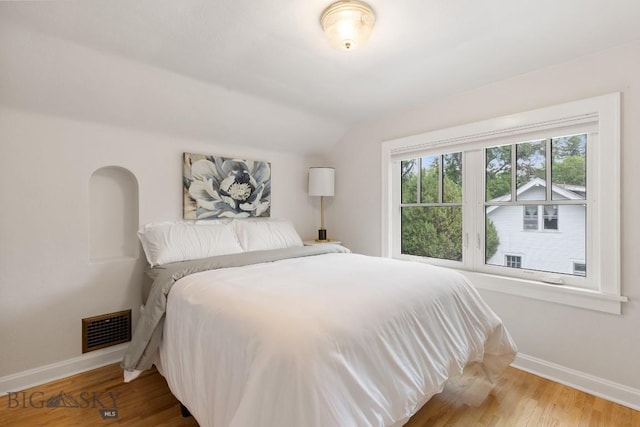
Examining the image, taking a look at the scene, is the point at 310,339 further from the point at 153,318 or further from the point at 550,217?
the point at 550,217

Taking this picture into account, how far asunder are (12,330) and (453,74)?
366 cm

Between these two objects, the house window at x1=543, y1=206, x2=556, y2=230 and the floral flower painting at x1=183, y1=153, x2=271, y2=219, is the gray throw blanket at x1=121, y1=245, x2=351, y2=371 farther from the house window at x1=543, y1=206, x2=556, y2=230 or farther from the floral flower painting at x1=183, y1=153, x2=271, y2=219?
the house window at x1=543, y1=206, x2=556, y2=230

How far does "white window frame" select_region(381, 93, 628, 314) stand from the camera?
195 cm

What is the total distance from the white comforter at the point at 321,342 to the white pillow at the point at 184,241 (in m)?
0.58

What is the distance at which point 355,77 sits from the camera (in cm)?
239

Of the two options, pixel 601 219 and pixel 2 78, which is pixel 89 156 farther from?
pixel 601 219

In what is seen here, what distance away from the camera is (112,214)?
2.61 meters

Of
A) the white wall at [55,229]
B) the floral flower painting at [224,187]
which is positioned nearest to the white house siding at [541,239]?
the floral flower painting at [224,187]

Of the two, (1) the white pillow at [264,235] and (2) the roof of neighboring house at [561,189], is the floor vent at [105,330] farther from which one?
(2) the roof of neighboring house at [561,189]

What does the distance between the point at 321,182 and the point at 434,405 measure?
8.00 ft

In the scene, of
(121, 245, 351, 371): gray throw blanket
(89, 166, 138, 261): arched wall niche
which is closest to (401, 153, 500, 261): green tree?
(121, 245, 351, 371): gray throw blanket

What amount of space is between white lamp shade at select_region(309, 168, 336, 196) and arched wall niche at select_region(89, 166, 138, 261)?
182 cm

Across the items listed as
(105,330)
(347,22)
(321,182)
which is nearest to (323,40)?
(347,22)
